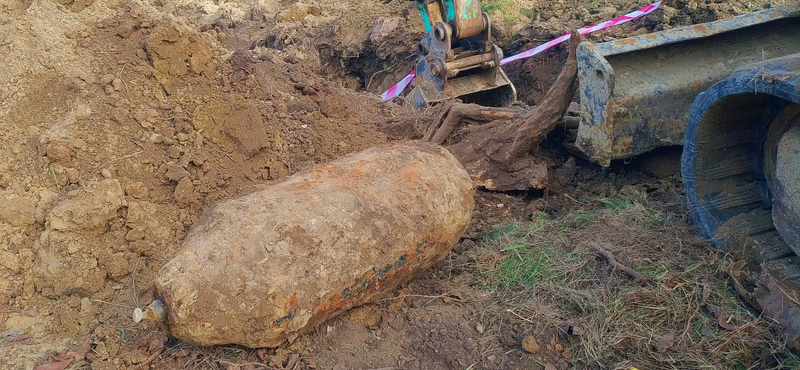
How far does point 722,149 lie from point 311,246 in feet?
7.32

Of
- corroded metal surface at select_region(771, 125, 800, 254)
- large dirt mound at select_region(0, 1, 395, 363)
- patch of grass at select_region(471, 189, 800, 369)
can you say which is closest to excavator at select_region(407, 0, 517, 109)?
large dirt mound at select_region(0, 1, 395, 363)

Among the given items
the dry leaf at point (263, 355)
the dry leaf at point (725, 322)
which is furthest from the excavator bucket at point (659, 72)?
the dry leaf at point (263, 355)

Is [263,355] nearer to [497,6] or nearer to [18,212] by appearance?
[18,212]

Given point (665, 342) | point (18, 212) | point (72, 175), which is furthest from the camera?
point (72, 175)

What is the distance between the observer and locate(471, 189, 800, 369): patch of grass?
8.27ft

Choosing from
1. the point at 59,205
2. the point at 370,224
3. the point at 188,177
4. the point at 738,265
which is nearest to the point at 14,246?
the point at 59,205

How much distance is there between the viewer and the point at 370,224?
109 inches

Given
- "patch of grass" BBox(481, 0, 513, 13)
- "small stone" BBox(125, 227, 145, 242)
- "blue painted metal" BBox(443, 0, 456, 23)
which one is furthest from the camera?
"patch of grass" BBox(481, 0, 513, 13)

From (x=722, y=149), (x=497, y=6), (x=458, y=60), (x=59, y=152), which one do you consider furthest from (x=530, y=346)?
(x=497, y=6)

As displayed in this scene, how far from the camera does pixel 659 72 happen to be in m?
3.77

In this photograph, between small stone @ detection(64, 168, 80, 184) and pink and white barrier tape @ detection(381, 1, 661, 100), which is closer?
small stone @ detection(64, 168, 80, 184)

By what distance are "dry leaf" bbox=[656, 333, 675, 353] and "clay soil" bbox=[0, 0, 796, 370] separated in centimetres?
1

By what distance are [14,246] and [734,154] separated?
397cm

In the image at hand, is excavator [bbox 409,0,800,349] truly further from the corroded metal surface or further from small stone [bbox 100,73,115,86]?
small stone [bbox 100,73,115,86]
